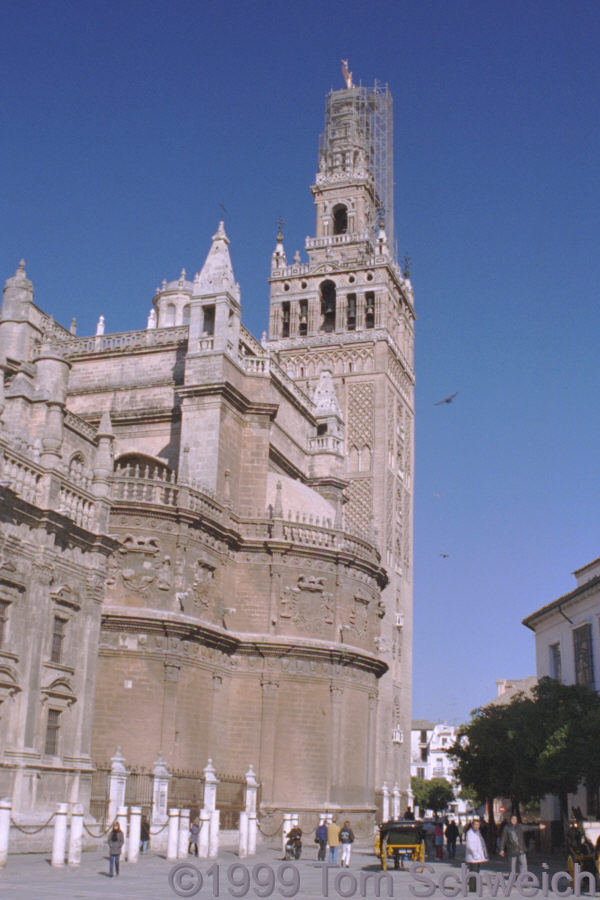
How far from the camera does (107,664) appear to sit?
26156 millimetres

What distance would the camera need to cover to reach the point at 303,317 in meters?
56.7

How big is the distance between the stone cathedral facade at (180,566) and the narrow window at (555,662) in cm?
579

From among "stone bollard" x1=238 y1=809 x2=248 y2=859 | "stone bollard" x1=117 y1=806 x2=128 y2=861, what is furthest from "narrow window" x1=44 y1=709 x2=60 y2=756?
"stone bollard" x1=238 y1=809 x2=248 y2=859

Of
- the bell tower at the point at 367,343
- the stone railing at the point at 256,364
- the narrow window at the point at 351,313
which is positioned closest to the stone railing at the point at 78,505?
the stone railing at the point at 256,364

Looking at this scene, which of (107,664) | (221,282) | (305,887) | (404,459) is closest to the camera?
(305,887)

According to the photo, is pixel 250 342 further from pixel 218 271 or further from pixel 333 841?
pixel 333 841

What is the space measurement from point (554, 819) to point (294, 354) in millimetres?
29850

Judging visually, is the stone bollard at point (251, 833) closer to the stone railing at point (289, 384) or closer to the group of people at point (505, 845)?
the group of people at point (505, 845)

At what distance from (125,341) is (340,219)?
97.1ft

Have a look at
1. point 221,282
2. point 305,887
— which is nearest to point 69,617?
point 305,887

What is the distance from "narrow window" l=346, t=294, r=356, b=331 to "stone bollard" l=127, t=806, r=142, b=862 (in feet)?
127

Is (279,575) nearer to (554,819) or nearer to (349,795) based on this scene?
Result: (349,795)

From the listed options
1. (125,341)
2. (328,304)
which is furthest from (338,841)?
(328,304)

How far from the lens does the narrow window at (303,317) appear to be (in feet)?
185
